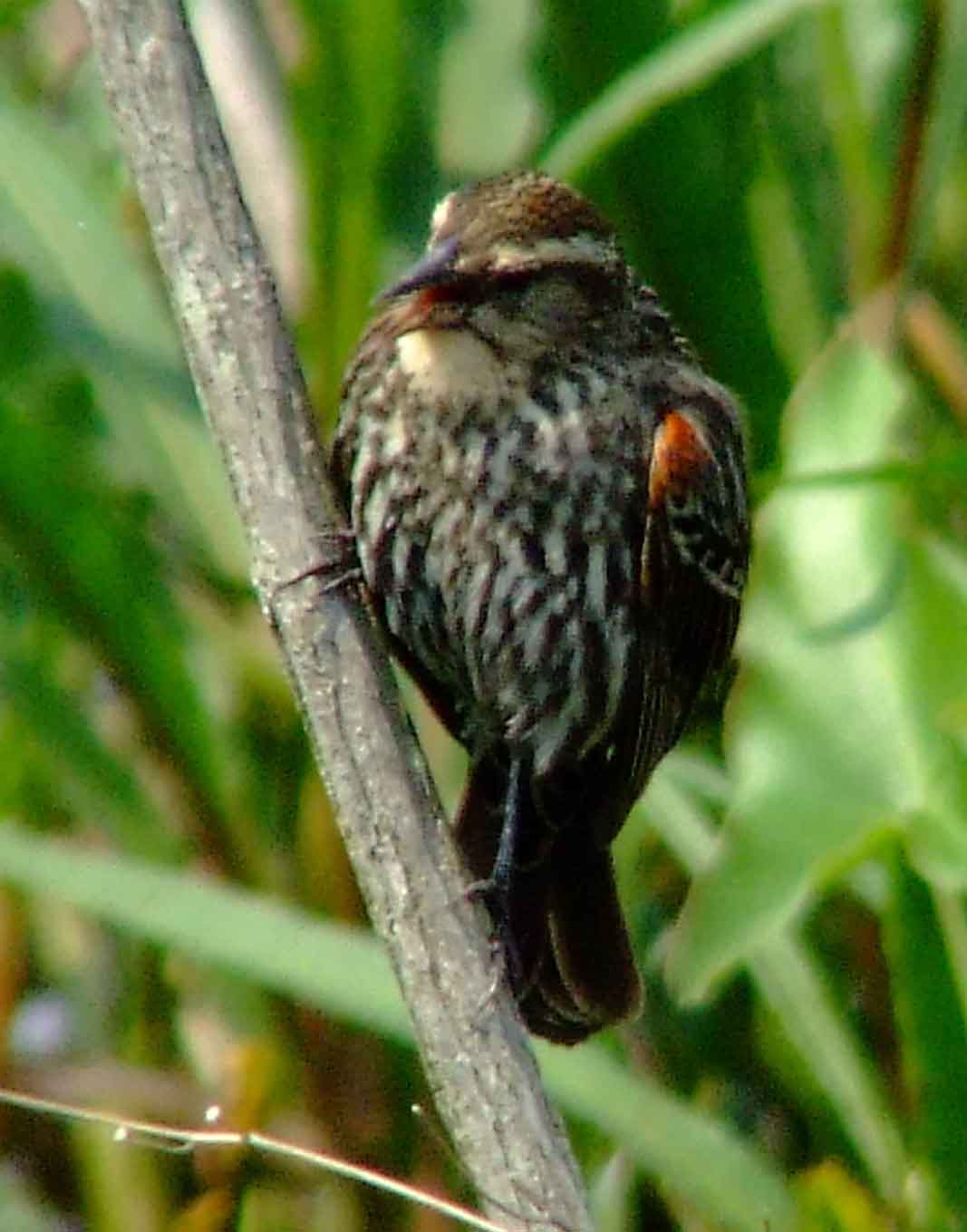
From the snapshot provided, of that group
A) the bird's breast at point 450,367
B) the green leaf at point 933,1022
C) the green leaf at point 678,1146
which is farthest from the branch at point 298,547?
the green leaf at point 678,1146

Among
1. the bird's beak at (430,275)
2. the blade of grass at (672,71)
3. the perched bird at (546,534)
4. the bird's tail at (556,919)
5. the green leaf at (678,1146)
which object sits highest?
the blade of grass at (672,71)

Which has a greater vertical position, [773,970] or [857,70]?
[857,70]

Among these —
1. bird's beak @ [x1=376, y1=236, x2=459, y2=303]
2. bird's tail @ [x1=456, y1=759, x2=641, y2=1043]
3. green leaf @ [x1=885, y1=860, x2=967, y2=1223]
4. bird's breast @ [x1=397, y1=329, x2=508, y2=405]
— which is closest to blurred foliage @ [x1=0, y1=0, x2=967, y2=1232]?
green leaf @ [x1=885, y1=860, x2=967, y2=1223]

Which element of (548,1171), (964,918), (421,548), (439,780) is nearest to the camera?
(548,1171)

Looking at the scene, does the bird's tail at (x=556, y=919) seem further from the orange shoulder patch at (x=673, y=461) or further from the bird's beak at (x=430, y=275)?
the bird's beak at (x=430, y=275)

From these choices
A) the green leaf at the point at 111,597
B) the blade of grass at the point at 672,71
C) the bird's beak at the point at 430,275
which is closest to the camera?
the bird's beak at the point at 430,275

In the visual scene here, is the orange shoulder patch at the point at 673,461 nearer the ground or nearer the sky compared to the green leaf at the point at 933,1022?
nearer the sky

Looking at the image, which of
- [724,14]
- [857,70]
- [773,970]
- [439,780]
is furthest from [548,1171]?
[857,70]

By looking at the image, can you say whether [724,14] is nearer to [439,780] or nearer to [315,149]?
[315,149]
